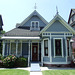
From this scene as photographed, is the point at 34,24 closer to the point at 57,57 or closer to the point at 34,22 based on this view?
the point at 34,22

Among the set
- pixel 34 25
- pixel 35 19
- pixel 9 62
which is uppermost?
pixel 35 19

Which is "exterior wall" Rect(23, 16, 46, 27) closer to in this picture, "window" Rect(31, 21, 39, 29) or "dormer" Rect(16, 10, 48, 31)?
"dormer" Rect(16, 10, 48, 31)

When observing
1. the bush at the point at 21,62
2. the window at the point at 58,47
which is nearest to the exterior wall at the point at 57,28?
the window at the point at 58,47

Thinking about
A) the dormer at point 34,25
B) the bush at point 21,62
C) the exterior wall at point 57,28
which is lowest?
the bush at point 21,62

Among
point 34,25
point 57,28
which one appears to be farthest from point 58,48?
point 34,25

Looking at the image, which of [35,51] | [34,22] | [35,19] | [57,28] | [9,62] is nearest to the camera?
[9,62]

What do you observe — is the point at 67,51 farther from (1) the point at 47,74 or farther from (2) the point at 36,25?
(2) the point at 36,25

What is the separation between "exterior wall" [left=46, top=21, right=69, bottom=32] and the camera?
1170cm

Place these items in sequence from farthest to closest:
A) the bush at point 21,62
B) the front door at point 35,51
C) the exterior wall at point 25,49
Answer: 1. the exterior wall at point 25,49
2. the front door at point 35,51
3. the bush at point 21,62

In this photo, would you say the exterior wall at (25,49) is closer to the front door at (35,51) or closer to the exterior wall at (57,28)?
the front door at (35,51)

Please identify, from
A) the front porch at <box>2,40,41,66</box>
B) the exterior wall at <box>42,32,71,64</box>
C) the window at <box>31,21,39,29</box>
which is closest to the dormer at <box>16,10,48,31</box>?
the window at <box>31,21,39,29</box>

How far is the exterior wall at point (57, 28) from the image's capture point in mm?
11695

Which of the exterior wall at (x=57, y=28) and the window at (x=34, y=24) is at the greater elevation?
the window at (x=34, y=24)

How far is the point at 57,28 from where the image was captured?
38.6 feet
